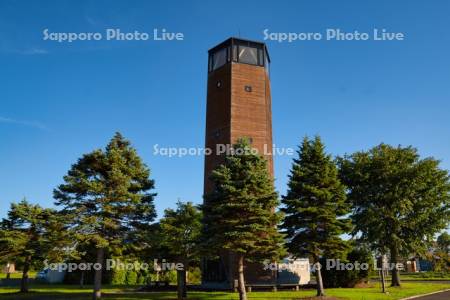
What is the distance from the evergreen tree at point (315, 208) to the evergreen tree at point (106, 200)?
10211mm

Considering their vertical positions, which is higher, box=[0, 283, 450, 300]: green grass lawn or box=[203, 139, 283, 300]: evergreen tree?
box=[203, 139, 283, 300]: evergreen tree

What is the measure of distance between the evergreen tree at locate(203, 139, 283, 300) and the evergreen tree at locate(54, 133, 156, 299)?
568 centimetres

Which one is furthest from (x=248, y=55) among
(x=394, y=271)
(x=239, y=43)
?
(x=394, y=271)

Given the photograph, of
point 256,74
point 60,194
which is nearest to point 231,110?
point 256,74

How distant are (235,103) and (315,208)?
16226mm

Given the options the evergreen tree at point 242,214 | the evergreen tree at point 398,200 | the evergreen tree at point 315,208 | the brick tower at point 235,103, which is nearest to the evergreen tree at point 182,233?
the evergreen tree at point 242,214

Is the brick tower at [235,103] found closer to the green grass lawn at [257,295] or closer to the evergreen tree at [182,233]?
the green grass lawn at [257,295]

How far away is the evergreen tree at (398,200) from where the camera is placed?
34844 millimetres

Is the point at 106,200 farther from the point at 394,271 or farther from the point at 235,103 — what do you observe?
the point at 394,271

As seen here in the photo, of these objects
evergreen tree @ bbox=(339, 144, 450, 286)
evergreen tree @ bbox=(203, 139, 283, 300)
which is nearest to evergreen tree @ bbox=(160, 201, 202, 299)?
evergreen tree @ bbox=(203, 139, 283, 300)

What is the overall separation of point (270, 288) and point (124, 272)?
21.5 meters

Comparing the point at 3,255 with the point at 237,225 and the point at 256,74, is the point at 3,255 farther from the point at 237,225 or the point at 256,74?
the point at 256,74

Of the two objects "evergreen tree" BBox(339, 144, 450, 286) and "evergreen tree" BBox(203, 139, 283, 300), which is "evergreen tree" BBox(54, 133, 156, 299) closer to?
"evergreen tree" BBox(203, 139, 283, 300)

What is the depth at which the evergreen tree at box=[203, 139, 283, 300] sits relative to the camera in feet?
74.0
